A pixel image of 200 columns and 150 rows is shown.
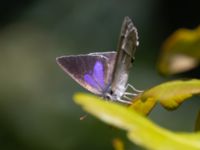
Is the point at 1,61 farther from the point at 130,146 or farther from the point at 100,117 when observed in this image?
the point at 100,117

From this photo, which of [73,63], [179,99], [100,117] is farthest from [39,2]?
[100,117]

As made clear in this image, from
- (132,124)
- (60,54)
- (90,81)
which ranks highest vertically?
(132,124)

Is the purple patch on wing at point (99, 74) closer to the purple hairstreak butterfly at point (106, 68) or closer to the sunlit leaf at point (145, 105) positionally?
the purple hairstreak butterfly at point (106, 68)

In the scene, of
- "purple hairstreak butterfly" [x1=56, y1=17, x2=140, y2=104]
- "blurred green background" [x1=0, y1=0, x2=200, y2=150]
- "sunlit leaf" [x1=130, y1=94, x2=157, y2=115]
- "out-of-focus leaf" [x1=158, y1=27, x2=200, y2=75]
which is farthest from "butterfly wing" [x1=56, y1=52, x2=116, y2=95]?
"blurred green background" [x1=0, y1=0, x2=200, y2=150]

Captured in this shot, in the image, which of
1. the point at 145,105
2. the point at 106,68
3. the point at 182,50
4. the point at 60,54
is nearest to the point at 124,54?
the point at 106,68

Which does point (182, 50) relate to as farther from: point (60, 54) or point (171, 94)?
point (60, 54)

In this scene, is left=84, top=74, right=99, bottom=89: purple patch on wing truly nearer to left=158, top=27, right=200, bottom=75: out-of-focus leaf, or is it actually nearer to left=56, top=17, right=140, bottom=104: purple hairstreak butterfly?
left=56, top=17, right=140, bottom=104: purple hairstreak butterfly
